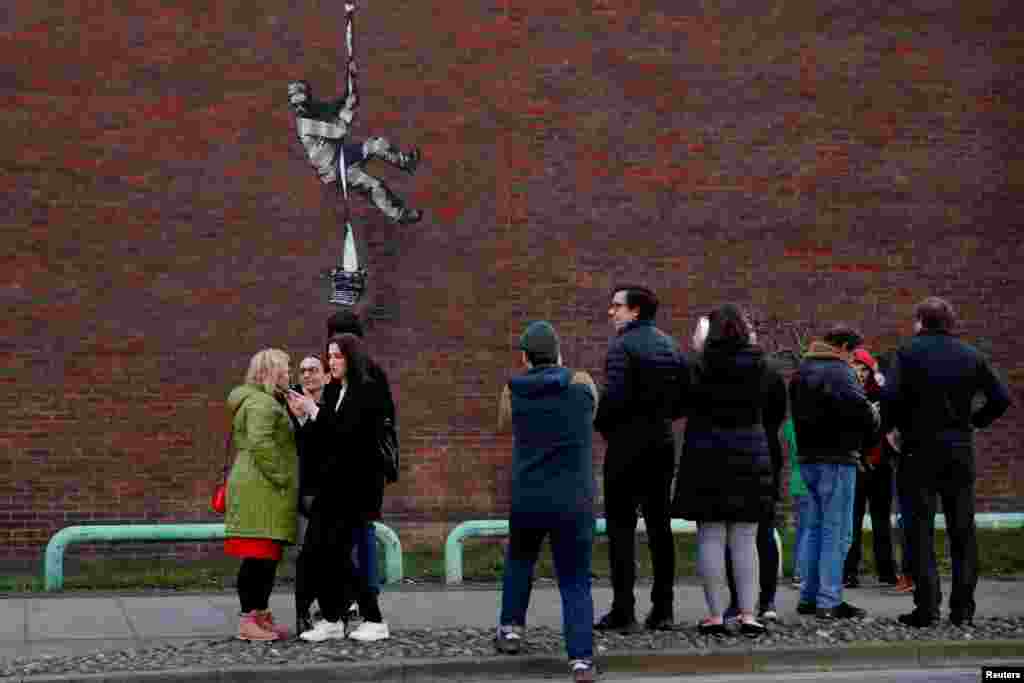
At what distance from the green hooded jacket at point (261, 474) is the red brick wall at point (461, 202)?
506 centimetres

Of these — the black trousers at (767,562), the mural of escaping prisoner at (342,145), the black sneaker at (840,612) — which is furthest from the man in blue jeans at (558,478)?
the mural of escaping prisoner at (342,145)

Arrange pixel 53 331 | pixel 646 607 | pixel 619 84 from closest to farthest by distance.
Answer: pixel 646 607, pixel 53 331, pixel 619 84

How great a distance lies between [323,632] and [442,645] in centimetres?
64

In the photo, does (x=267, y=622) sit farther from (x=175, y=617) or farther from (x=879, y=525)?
(x=879, y=525)

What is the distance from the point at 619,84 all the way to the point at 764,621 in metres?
6.51

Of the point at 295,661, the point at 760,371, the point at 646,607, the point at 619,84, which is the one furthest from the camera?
the point at 619,84

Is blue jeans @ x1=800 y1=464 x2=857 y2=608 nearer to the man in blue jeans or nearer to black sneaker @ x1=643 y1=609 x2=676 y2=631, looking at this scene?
black sneaker @ x1=643 y1=609 x2=676 y2=631

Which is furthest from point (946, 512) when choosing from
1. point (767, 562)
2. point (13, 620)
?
point (13, 620)

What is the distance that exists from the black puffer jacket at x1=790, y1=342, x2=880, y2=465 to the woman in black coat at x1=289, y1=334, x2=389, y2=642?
8.40 feet

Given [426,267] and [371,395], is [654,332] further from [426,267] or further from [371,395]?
[426,267]

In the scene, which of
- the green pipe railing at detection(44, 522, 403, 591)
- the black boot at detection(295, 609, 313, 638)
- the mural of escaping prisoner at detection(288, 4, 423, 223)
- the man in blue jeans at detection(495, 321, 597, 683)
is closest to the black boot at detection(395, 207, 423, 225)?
the mural of escaping prisoner at detection(288, 4, 423, 223)

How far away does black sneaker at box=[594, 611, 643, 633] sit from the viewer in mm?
9250

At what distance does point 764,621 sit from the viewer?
31.7 feet

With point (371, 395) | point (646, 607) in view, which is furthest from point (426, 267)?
point (371, 395)
